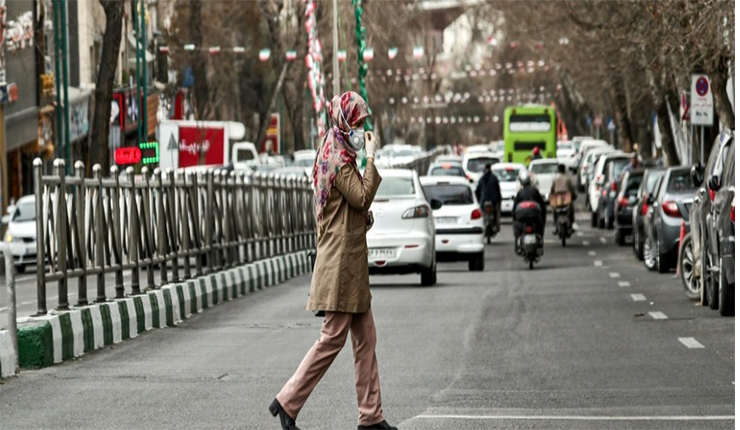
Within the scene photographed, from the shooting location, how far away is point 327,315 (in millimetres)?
9711

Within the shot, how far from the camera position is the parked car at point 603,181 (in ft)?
152

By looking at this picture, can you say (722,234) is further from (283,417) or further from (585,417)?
(283,417)

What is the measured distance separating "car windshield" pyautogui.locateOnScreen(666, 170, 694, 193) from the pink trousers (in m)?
17.1

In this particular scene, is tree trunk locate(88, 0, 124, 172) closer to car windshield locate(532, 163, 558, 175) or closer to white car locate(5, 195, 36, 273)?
white car locate(5, 195, 36, 273)

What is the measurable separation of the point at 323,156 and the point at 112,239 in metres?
7.44

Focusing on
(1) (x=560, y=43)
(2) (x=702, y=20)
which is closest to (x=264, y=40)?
(1) (x=560, y=43)

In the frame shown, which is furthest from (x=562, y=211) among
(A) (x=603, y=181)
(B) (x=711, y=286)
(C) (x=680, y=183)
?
(B) (x=711, y=286)

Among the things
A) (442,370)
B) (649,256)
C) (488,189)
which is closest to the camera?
(442,370)

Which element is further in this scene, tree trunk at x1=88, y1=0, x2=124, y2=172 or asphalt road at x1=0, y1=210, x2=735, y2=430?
tree trunk at x1=88, y1=0, x2=124, y2=172

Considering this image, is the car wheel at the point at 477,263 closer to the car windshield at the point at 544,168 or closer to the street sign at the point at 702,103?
the street sign at the point at 702,103

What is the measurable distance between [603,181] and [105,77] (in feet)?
47.5

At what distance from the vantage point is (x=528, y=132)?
81.9 metres

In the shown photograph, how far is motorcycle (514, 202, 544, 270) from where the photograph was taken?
29656 mm

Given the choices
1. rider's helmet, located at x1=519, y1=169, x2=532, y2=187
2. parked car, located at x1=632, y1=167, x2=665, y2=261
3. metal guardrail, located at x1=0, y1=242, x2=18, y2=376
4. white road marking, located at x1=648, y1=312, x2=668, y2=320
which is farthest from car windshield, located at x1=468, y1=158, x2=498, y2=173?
→ metal guardrail, located at x1=0, y1=242, x2=18, y2=376
